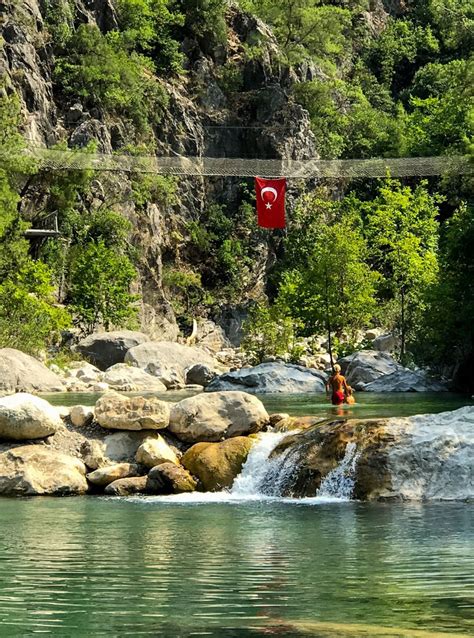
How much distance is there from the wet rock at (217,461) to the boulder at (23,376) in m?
9.37

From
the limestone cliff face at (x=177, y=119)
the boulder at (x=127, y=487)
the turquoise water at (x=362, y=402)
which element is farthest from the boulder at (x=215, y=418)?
the limestone cliff face at (x=177, y=119)

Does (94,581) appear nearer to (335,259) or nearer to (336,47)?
(335,259)

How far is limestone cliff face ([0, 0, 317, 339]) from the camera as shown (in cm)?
4050

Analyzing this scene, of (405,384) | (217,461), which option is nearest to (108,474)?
(217,461)

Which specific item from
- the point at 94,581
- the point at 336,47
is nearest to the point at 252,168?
the point at 336,47

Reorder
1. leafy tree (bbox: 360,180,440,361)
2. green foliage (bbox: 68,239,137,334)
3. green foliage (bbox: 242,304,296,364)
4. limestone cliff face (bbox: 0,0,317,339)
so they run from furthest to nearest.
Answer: limestone cliff face (bbox: 0,0,317,339)
green foliage (bbox: 68,239,137,334)
leafy tree (bbox: 360,180,440,361)
green foliage (bbox: 242,304,296,364)

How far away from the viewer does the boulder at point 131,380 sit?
87.8 feet

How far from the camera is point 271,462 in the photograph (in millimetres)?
12734

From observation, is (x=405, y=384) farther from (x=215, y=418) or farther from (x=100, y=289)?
(x=100, y=289)

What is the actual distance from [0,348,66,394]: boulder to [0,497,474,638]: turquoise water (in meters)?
11.1

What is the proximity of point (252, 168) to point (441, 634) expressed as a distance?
36.6 m

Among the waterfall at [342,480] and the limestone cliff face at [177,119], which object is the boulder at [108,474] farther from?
the limestone cliff face at [177,119]

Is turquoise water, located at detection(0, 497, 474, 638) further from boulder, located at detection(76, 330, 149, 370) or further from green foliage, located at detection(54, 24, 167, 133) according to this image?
green foliage, located at detection(54, 24, 167, 133)

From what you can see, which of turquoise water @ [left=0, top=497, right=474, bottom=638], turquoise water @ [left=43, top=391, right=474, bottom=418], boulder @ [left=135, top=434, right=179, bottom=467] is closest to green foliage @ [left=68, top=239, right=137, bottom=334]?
turquoise water @ [left=43, top=391, right=474, bottom=418]
